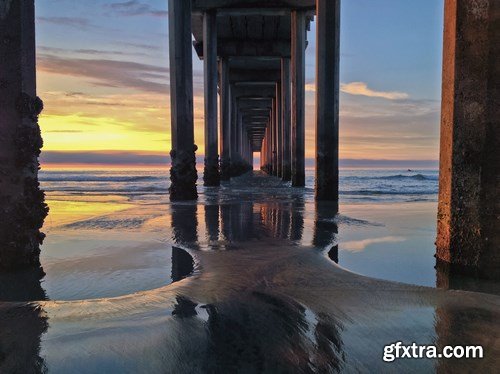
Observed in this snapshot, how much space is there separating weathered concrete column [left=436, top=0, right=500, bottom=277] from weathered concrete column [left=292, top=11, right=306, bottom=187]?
14.5 metres

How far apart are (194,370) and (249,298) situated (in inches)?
41.1

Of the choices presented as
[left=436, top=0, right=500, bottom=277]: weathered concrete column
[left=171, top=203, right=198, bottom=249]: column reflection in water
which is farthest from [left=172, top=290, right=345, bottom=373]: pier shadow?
[left=171, top=203, right=198, bottom=249]: column reflection in water

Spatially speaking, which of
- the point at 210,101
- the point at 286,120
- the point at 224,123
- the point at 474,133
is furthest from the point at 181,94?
the point at 224,123

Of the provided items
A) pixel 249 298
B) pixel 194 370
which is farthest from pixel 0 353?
pixel 249 298

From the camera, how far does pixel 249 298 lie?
280 cm

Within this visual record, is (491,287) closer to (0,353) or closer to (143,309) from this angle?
(143,309)

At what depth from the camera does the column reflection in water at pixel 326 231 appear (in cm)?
449

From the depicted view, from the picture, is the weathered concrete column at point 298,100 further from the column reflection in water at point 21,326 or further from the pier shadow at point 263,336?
the pier shadow at point 263,336

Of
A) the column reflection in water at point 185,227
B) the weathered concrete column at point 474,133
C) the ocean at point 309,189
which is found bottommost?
the ocean at point 309,189

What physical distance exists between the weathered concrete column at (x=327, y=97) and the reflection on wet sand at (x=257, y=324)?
705cm

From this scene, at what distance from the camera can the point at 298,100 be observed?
1817 centimetres

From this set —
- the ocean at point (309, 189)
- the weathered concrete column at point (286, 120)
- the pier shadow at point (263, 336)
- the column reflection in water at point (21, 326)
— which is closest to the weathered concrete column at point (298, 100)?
the ocean at point (309, 189)

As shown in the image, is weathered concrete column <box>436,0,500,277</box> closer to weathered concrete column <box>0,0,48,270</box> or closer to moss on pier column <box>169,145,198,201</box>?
weathered concrete column <box>0,0,48,270</box>

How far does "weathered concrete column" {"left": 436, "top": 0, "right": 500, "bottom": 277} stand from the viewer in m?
3.34
